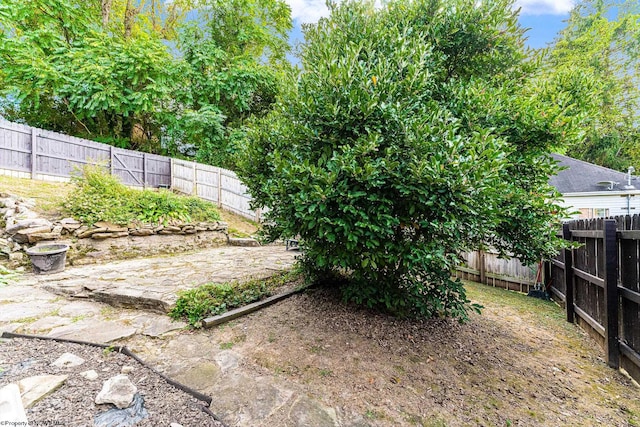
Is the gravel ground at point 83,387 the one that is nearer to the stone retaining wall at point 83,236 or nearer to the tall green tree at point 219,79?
the stone retaining wall at point 83,236

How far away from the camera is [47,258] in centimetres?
406

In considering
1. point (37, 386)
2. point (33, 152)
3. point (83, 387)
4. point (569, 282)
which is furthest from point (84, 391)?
point (33, 152)

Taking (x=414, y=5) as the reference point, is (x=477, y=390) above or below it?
below

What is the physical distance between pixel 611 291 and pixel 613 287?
0.13 feet

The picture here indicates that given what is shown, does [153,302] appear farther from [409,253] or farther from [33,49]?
[33,49]

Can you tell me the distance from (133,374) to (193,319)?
2.49 ft

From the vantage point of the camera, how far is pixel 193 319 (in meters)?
2.54

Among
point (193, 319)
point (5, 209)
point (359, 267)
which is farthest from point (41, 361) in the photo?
point (5, 209)

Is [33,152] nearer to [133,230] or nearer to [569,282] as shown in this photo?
[133,230]

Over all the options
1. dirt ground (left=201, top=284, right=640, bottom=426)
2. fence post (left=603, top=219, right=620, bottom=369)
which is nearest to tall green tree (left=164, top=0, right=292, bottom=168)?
dirt ground (left=201, top=284, right=640, bottom=426)

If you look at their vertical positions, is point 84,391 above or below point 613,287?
below

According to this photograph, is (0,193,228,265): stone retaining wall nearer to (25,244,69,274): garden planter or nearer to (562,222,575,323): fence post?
(25,244,69,274): garden planter

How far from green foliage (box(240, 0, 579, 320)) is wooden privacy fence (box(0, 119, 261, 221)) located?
16.1ft

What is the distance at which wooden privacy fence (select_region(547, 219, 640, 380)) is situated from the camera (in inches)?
84.1
